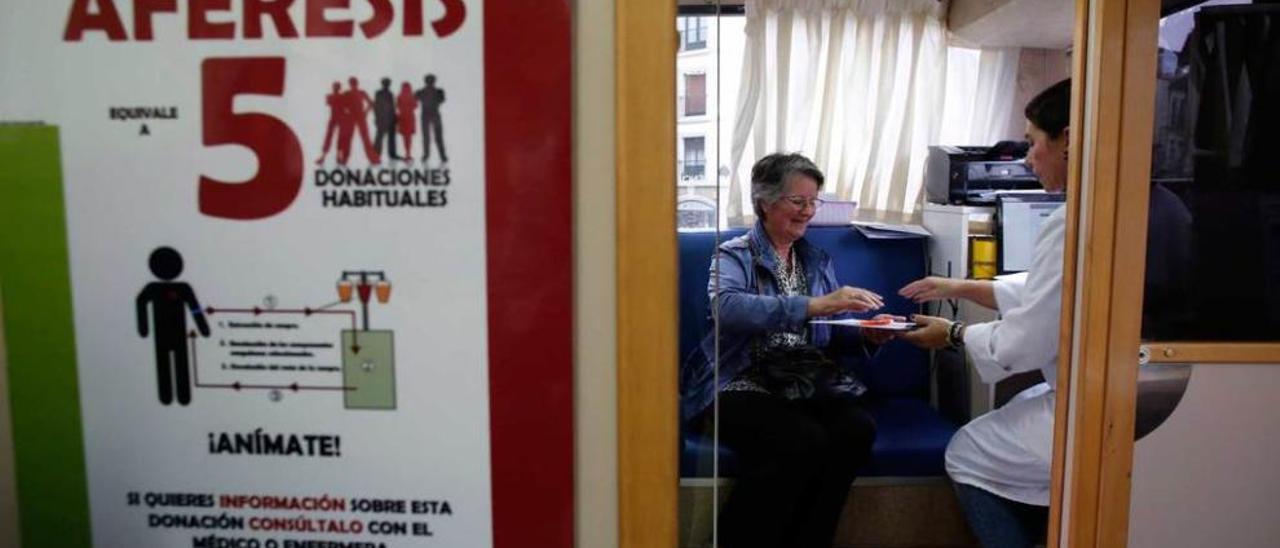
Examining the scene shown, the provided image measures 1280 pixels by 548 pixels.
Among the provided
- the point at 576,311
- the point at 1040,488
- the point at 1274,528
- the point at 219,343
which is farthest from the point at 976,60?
the point at 219,343

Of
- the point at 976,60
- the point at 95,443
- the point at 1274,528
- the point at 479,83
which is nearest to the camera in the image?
the point at 479,83

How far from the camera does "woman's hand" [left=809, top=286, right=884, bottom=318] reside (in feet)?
7.35

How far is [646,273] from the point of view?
40.9 inches

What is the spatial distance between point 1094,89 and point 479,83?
1017 millimetres

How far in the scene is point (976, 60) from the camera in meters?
3.82

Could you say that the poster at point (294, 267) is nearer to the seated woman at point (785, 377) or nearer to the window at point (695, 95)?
the window at point (695, 95)

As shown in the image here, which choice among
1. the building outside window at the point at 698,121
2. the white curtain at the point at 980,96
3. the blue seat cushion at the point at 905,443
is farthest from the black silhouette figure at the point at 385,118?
the white curtain at the point at 980,96

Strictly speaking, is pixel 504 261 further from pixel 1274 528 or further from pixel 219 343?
pixel 1274 528

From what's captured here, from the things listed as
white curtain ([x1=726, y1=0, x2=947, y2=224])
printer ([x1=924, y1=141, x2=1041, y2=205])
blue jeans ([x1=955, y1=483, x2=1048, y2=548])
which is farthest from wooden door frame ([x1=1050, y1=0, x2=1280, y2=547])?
white curtain ([x1=726, y1=0, x2=947, y2=224])

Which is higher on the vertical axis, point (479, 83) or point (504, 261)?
point (479, 83)

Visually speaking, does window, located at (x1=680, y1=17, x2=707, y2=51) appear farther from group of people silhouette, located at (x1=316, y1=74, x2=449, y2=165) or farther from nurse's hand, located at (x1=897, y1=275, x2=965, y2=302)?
nurse's hand, located at (x1=897, y1=275, x2=965, y2=302)

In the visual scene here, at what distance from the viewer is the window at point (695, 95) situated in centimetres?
112

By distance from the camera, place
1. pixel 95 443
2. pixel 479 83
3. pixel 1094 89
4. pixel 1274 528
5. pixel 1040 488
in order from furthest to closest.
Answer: pixel 1040 488, pixel 1274 528, pixel 1094 89, pixel 95 443, pixel 479 83

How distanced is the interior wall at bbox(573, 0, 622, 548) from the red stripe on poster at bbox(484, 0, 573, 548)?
0.02m
